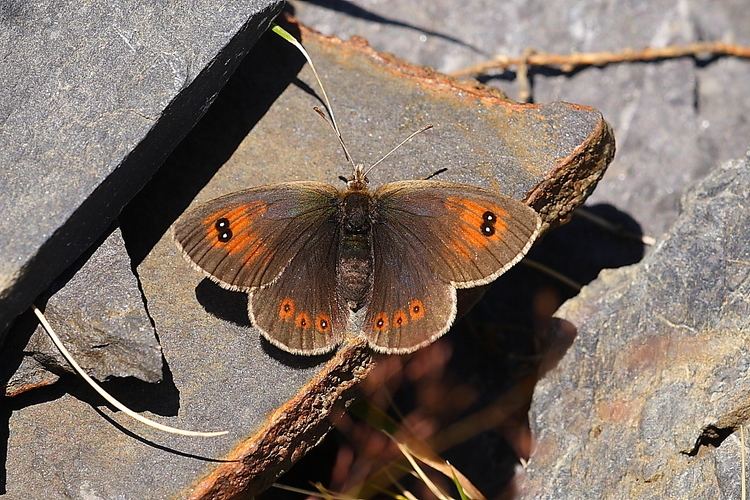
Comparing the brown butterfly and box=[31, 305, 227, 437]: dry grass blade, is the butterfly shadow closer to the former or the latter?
the brown butterfly

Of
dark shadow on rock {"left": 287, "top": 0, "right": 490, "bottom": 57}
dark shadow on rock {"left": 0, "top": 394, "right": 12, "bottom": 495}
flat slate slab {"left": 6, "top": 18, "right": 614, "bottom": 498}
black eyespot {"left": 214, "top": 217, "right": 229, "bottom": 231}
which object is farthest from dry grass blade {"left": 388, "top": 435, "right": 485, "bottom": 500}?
dark shadow on rock {"left": 287, "top": 0, "right": 490, "bottom": 57}

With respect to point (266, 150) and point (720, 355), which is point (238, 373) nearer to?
point (266, 150)

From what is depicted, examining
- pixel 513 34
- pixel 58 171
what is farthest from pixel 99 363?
pixel 513 34

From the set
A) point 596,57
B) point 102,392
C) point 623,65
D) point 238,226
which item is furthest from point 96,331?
point 623,65

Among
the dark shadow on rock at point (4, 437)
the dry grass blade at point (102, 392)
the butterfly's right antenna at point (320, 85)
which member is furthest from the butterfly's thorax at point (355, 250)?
the dark shadow on rock at point (4, 437)

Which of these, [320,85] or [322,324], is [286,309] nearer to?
[322,324]
